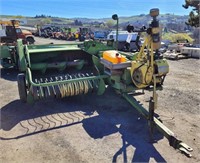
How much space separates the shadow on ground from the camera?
11.8 ft

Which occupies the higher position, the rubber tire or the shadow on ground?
the rubber tire

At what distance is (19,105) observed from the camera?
5.09 m

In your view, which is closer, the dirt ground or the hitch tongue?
the hitch tongue

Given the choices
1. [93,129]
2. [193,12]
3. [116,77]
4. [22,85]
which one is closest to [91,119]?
[93,129]

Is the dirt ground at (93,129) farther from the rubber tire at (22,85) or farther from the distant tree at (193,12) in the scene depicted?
the distant tree at (193,12)

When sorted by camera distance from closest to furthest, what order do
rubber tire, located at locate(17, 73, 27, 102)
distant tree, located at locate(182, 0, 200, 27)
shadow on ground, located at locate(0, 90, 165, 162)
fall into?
shadow on ground, located at locate(0, 90, 165, 162)
rubber tire, located at locate(17, 73, 27, 102)
distant tree, located at locate(182, 0, 200, 27)

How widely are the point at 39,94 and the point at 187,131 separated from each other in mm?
2804

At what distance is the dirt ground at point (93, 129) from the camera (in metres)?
3.29

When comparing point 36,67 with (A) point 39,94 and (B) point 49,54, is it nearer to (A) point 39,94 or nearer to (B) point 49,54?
(B) point 49,54

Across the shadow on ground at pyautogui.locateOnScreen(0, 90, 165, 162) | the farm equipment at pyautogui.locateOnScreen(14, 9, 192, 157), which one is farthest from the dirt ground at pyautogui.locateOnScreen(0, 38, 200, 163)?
the farm equipment at pyautogui.locateOnScreen(14, 9, 192, 157)

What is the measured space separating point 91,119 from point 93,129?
39cm

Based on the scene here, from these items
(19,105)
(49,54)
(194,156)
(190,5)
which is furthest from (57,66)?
(190,5)

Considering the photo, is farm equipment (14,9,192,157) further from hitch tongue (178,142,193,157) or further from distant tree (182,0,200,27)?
distant tree (182,0,200,27)

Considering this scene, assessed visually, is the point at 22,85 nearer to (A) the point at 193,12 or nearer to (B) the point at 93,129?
(B) the point at 93,129
